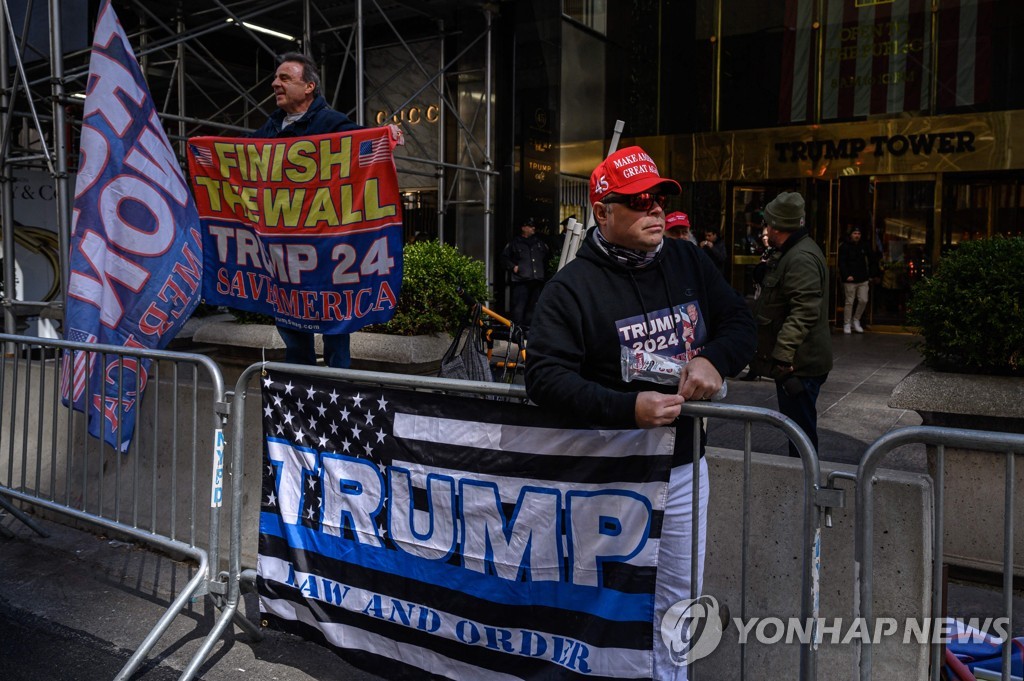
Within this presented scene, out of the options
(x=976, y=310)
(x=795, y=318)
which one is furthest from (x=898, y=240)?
(x=795, y=318)

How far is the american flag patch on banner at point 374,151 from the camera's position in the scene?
15.4ft

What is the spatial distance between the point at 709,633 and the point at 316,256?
9.91ft

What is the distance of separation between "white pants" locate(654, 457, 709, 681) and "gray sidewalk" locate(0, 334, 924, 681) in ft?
4.71

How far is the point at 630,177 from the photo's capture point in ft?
9.25

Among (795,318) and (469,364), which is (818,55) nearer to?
(795,318)

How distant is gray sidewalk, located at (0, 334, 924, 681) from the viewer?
3770 millimetres

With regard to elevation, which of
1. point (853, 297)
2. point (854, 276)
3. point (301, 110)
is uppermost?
point (301, 110)

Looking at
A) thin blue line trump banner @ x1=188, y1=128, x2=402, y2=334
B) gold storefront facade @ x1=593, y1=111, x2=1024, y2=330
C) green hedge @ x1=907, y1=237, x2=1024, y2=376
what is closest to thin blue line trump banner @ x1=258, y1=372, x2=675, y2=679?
thin blue line trump banner @ x1=188, y1=128, x2=402, y2=334

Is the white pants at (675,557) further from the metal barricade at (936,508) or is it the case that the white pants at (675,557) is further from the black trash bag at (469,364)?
the black trash bag at (469,364)

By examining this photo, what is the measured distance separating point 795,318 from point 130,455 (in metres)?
4.33

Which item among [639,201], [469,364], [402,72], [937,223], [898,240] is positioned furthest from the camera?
[402,72]

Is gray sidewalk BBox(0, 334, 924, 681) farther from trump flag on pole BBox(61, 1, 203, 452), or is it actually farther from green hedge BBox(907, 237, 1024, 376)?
green hedge BBox(907, 237, 1024, 376)

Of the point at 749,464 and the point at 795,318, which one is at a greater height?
the point at 795,318

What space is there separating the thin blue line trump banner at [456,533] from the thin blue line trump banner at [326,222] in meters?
1.18
